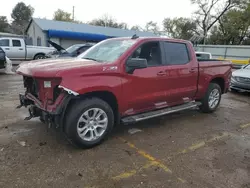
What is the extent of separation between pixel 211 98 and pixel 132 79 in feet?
9.55

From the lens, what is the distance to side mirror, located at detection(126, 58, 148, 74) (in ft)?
12.9

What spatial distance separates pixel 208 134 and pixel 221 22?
36164 millimetres

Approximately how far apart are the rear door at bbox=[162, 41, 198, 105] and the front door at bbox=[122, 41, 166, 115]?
0.61 ft

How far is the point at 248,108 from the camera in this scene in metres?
→ 7.08

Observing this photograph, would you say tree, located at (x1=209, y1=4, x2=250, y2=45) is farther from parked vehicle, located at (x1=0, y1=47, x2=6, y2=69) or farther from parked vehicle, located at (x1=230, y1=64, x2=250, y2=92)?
parked vehicle, located at (x1=0, y1=47, x2=6, y2=69)

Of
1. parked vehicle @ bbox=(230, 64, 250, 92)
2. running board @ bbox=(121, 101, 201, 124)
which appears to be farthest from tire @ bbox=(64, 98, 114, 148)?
parked vehicle @ bbox=(230, 64, 250, 92)

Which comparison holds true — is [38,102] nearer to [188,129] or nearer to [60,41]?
[188,129]

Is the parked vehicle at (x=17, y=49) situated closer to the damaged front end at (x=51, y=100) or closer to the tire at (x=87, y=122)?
the damaged front end at (x=51, y=100)

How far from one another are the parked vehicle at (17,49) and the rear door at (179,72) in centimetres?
1403

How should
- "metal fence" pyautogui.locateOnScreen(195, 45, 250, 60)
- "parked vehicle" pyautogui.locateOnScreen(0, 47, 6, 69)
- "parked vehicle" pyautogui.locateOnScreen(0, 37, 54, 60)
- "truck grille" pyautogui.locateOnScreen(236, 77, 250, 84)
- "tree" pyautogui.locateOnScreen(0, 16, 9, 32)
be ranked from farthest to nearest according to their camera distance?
"tree" pyautogui.locateOnScreen(0, 16, 9, 32) < "metal fence" pyautogui.locateOnScreen(195, 45, 250, 60) < "parked vehicle" pyautogui.locateOnScreen(0, 37, 54, 60) < "parked vehicle" pyautogui.locateOnScreen(0, 47, 6, 69) < "truck grille" pyautogui.locateOnScreen(236, 77, 250, 84)

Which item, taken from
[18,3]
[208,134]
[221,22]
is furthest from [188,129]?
[18,3]

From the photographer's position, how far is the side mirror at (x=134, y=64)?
12.9ft

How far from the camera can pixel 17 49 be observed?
16281mm

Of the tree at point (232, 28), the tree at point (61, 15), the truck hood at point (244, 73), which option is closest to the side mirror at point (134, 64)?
the truck hood at point (244, 73)
